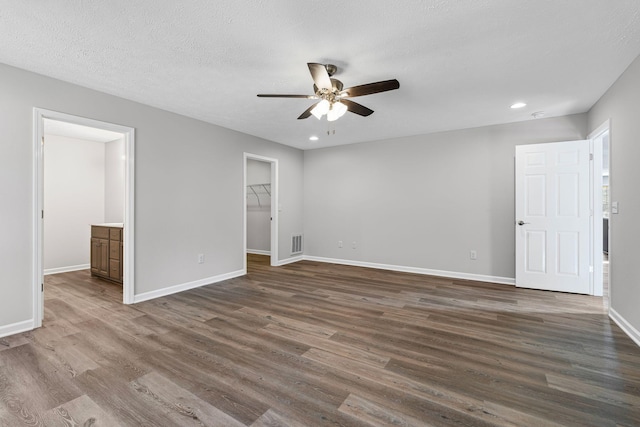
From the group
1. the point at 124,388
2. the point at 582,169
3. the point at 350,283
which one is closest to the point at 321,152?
the point at 350,283

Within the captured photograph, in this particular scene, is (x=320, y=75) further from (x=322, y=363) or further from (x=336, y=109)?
(x=322, y=363)

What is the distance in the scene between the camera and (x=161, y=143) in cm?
377

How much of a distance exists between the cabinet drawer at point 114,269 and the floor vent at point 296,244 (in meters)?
3.01

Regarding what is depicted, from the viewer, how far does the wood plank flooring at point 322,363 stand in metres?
1.63

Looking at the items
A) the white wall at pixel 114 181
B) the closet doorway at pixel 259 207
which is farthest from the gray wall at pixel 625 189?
the white wall at pixel 114 181

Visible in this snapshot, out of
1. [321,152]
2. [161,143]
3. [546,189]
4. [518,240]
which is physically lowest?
[518,240]

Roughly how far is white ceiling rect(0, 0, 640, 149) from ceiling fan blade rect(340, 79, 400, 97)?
0.23 metres

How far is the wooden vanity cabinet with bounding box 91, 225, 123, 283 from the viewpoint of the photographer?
4242 millimetres

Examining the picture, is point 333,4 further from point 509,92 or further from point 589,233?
point 589,233

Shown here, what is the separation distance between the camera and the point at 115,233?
4270 mm

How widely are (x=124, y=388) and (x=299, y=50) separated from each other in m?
2.66

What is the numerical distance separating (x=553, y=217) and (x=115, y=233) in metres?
6.14

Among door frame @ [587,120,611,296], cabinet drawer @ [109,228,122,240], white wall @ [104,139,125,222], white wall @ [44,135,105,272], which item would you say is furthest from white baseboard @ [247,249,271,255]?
door frame @ [587,120,611,296]

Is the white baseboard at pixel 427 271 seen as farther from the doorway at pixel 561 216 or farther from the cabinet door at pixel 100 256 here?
the cabinet door at pixel 100 256
